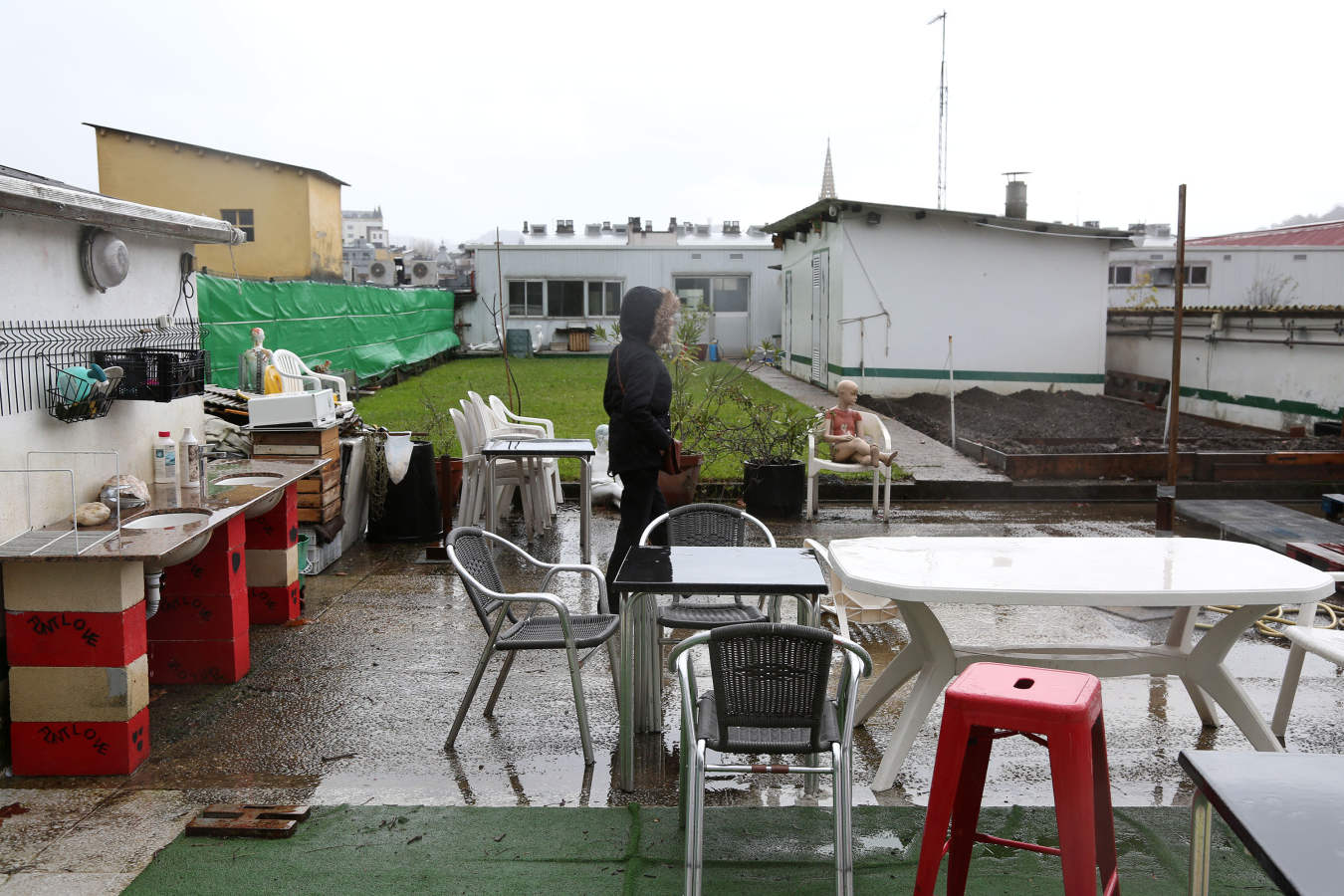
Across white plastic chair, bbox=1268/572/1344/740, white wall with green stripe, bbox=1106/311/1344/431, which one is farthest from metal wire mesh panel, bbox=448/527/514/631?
white wall with green stripe, bbox=1106/311/1344/431

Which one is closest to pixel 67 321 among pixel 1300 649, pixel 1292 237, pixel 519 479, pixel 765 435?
pixel 519 479

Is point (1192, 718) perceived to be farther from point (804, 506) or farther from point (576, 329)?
point (576, 329)

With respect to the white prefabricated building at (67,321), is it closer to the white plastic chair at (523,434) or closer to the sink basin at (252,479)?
the sink basin at (252,479)

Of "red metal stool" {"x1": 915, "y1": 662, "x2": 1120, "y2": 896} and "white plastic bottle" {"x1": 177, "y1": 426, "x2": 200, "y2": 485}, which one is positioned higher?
"white plastic bottle" {"x1": 177, "y1": 426, "x2": 200, "y2": 485}

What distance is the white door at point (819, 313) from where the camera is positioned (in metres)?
18.9

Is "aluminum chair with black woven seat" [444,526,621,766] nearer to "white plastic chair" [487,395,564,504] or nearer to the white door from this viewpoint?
"white plastic chair" [487,395,564,504]

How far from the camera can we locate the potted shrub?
31.0 ft

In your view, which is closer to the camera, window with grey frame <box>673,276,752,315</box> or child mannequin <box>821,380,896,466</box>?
child mannequin <box>821,380,896,466</box>

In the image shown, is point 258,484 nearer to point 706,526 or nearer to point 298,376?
point 706,526

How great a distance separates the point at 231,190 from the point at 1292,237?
2659cm

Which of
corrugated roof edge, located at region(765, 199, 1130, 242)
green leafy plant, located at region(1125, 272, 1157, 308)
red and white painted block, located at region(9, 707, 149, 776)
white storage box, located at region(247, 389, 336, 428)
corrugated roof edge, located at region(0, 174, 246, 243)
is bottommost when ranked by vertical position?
red and white painted block, located at region(9, 707, 149, 776)

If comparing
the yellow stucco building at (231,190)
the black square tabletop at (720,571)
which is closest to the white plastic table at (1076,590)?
the black square tabletop at (720,571)

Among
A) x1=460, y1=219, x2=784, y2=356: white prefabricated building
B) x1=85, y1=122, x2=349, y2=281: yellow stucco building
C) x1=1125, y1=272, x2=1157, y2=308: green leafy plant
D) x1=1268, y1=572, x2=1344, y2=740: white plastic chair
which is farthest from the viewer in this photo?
x1=460, y1=219, x2=784, y2=356: white prefabricated building

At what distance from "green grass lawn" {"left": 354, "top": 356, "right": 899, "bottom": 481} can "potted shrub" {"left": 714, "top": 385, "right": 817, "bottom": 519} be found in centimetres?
60
